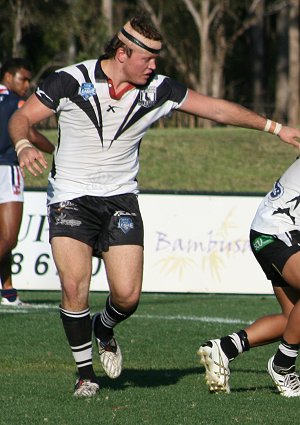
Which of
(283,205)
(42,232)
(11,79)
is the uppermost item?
(283,205)

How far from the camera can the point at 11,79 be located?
39.7ft

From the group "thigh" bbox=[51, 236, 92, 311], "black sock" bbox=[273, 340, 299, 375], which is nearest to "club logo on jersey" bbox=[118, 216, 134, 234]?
"thigh" bbox=[51, 236, 92, 311]

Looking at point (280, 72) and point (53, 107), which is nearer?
point (53, 107)

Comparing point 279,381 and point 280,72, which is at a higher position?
point 279,381

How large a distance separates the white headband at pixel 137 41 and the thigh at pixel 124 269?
3.85ft

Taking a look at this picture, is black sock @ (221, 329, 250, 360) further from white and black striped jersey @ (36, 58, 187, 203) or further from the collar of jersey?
the collar of jersey

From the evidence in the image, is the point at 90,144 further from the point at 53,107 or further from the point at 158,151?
the point at 158,151

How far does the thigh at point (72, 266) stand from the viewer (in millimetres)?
7059

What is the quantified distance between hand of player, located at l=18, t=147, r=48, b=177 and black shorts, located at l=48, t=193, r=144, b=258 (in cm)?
58

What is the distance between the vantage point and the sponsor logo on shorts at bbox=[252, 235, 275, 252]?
7.26 meters

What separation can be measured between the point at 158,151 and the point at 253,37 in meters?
25.8

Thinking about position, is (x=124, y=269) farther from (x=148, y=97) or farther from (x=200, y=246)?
(x=200, y=246)

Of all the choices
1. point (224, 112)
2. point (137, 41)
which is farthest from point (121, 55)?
point (224, 112)

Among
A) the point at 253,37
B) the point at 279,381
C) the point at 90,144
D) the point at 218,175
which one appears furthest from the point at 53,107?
the point at 253,37
